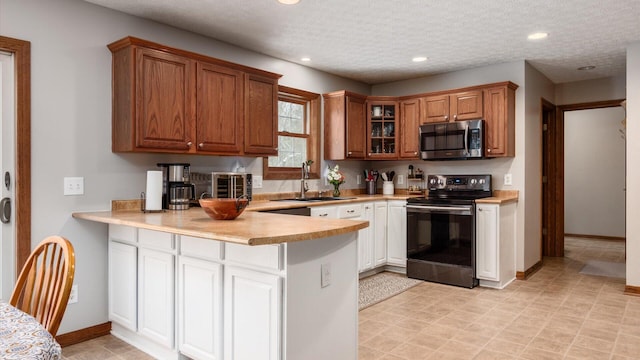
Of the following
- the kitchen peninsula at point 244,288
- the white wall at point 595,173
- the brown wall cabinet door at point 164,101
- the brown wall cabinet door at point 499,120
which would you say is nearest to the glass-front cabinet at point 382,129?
the brown wall cabinet door at point 499,120

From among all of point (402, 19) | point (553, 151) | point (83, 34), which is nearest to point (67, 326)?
point (83, 34)

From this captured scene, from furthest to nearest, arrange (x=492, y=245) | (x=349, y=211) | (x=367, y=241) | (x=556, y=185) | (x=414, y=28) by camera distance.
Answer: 1. (x=556, y=185)
2. (x=367, y=241)
3. (x=349, y=211)
4. (x=492, y=245)
5. (x=414, y=28)

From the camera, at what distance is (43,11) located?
9.19 feet

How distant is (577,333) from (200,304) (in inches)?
106

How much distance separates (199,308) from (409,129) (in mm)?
3697

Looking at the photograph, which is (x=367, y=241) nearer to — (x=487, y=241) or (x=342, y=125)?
(x=487, y=241)

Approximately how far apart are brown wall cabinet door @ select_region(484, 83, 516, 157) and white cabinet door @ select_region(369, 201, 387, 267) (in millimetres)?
1326

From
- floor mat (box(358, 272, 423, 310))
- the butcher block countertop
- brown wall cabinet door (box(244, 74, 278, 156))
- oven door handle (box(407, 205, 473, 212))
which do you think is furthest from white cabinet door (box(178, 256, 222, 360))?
oven door handle (box(407, 205, 473, 212))

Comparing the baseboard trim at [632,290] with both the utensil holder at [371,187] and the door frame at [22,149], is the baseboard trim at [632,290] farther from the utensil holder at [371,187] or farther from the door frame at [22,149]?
the door frame at [22,149]

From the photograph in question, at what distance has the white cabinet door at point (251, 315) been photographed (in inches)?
75.4

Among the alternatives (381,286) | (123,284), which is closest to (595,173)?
(381,286)

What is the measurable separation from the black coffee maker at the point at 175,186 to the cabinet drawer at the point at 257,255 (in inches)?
48.2

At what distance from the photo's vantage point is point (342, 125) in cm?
502

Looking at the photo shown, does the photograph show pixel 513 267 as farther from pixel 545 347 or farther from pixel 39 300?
pixel 39 300
